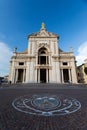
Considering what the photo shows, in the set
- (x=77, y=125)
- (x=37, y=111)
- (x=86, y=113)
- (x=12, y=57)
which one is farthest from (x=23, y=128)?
(x=12, y=57)

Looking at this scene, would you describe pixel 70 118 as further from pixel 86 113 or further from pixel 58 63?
pixel 58 63

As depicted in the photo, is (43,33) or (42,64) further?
(43,33)

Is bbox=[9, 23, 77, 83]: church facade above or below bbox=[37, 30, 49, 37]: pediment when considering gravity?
below

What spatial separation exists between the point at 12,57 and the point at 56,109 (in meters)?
30.4

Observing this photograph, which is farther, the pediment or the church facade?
the pediment

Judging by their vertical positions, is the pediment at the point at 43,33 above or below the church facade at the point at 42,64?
above

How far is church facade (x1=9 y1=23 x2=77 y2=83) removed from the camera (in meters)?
32.2

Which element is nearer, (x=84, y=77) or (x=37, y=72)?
(x=37, y=72)

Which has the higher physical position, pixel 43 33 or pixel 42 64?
pixel 43 33

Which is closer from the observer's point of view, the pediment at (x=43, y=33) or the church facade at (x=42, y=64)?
the church facade at (x=42, y=64)

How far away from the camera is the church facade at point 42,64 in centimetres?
3222

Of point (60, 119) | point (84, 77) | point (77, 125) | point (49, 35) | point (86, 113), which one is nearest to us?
point (77, 125)

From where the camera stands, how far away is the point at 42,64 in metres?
33.8

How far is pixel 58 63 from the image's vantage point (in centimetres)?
3353
